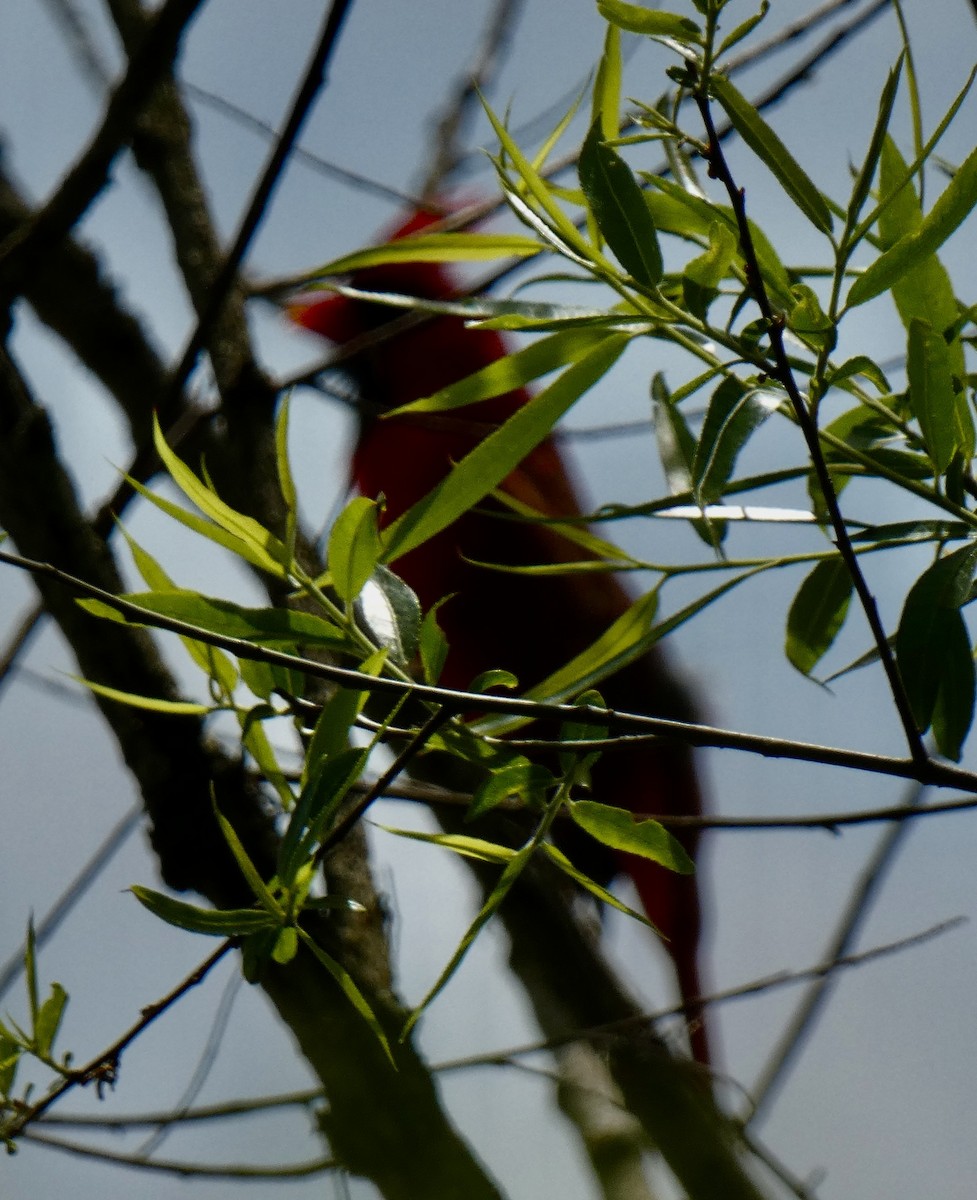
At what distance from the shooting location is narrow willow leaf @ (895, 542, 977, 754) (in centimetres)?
36

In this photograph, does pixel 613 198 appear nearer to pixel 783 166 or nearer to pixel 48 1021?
pixel 783 166

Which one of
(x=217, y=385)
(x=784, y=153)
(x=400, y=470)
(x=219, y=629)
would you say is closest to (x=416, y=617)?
(x=219, y=629)

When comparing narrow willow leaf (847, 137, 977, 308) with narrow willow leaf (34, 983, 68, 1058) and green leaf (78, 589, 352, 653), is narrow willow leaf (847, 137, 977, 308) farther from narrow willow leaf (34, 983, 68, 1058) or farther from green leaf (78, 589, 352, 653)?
narrow willow leaf (34, 983, 68, 1058)

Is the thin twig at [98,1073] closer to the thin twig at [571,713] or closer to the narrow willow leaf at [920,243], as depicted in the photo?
the thin twig at [571,713]

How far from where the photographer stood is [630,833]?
350mm

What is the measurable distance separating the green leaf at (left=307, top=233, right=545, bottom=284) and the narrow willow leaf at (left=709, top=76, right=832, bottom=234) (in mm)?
83

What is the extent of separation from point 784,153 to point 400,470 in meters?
1.12

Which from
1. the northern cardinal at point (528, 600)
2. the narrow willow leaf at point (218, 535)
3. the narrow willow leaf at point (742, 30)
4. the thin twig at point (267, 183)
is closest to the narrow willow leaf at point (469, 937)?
the narrow willow leaf at point (218, 535)

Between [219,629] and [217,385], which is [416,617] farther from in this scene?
[217,385]

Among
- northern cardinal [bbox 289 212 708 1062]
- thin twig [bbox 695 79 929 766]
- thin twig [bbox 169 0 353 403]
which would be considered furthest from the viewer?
northern cardinal [bbox 289 212 708 1062]

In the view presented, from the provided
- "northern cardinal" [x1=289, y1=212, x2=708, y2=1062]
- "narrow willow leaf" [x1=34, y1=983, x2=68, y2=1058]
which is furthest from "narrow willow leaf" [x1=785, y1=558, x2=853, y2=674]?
"northern cardinal" [x1=289, y1=212, x2=708, y2=1062]

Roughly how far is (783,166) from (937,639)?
0.14m

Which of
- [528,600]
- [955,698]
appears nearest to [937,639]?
[955,698]

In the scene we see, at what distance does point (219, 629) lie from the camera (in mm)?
342
